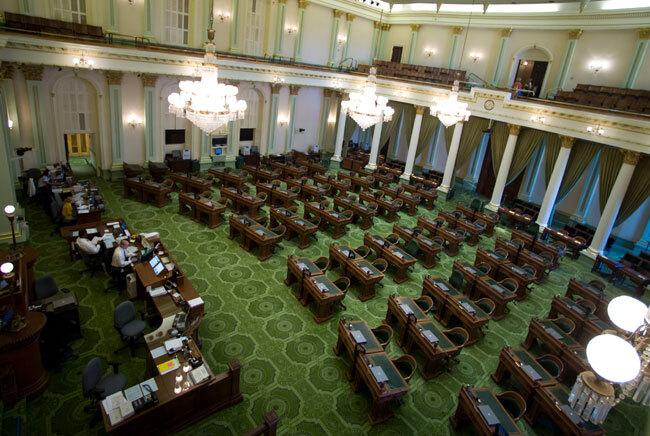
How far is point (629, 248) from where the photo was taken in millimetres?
14984

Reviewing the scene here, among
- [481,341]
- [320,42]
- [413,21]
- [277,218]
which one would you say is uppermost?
[413,21]

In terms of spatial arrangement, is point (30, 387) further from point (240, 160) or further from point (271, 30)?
point (271, 30)

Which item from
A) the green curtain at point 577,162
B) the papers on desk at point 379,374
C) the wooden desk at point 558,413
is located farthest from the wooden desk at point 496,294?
the green curtain at point 577,162

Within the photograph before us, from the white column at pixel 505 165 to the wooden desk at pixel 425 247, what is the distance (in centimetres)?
578

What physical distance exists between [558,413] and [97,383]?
688 cm

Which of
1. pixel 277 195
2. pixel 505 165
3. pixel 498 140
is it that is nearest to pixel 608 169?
pixel 505 165

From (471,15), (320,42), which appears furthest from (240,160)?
(471,15)

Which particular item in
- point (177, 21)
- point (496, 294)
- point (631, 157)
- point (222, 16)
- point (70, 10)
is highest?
point (222, 16)

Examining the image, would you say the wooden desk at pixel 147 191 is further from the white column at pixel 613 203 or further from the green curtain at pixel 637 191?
the green curtain at pixel 637 191

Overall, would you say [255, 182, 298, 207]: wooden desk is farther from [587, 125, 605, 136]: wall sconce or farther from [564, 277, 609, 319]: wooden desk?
[587, 125, 605, 136]: wall sconce

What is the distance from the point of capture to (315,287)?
28.0 ft

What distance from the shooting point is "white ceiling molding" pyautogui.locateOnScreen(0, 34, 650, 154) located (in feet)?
37.1

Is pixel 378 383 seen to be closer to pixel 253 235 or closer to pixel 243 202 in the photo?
pixel 253 235

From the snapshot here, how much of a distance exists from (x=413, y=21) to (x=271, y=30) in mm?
7745
